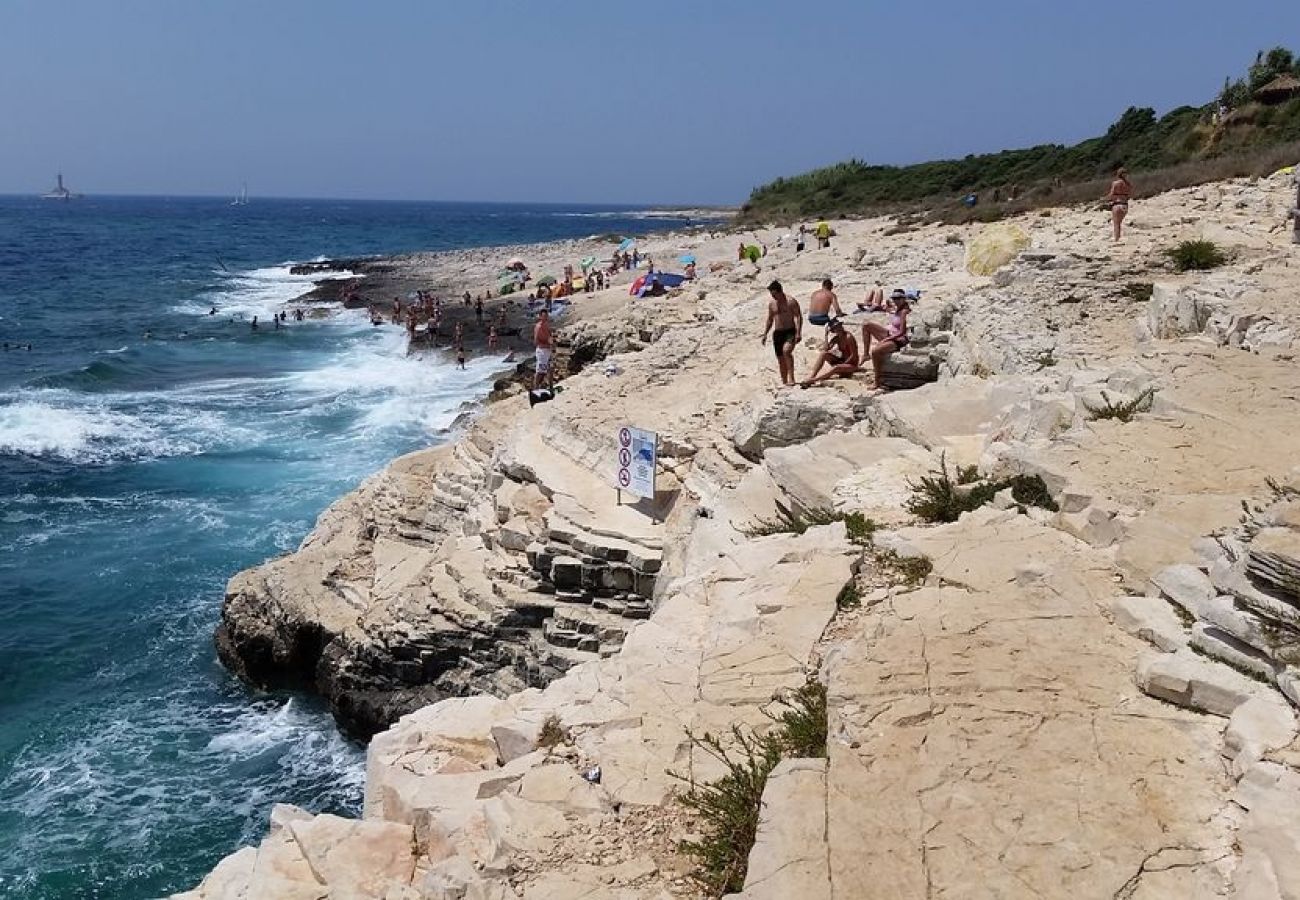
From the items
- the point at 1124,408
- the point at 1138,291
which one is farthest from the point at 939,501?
the point at 1138,291

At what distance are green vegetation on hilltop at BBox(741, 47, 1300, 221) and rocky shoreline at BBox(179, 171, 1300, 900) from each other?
18419mm

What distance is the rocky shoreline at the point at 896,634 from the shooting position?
3.91m

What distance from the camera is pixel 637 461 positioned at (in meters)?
10.7

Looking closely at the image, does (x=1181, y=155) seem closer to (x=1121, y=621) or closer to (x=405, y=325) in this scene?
(x=405, y=325)

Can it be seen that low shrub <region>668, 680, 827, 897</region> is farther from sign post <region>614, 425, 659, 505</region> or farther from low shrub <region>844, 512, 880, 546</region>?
sign post <region>614, 425, 659, 505</region>

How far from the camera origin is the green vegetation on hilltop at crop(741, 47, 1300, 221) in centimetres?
3203

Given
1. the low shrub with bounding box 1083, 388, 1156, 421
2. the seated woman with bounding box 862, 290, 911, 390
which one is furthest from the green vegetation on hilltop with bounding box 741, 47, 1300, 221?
the low shrub with bounding box 1083, 388, 1156, 421

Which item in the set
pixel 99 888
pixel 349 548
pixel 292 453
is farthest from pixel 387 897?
pixel 292 453

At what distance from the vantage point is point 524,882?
443 cm

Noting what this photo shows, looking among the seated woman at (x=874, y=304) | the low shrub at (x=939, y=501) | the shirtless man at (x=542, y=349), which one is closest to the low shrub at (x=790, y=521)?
the low shrub at (x=939, y=501)

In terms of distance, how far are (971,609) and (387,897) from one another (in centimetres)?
344

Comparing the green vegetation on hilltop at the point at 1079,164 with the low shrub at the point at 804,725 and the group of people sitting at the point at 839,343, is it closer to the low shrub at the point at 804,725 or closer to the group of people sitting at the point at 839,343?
the group of people sitting at the point at 839,343

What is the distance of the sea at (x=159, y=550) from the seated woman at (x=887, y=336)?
7826 mm

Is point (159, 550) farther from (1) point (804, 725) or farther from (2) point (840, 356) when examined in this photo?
(1) point (804, 725)
